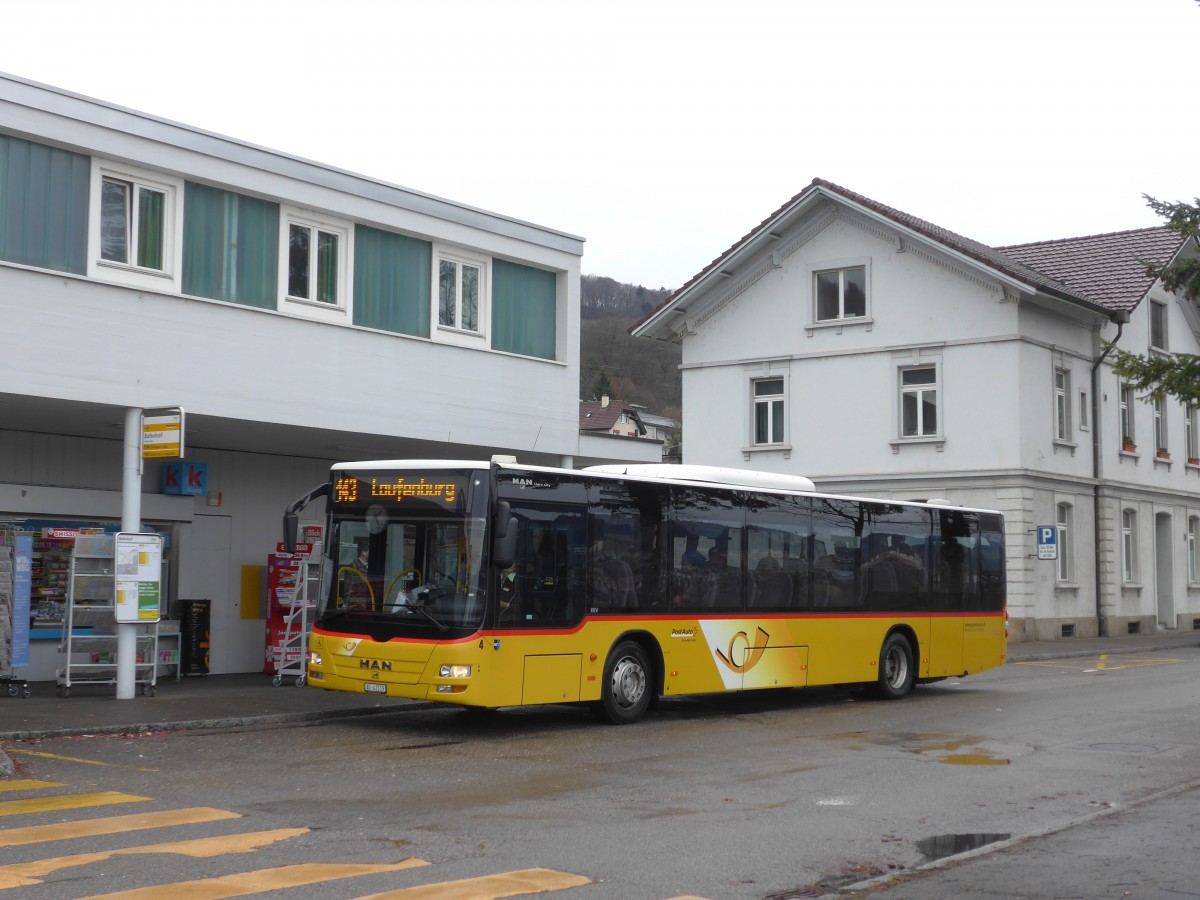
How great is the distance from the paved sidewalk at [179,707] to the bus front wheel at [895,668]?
6.39m

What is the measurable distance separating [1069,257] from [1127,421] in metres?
5.15

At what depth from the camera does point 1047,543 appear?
3225 cm

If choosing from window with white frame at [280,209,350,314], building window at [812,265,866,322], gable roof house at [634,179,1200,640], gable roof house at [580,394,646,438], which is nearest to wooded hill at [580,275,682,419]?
gable roof house at [580,394,646,438]

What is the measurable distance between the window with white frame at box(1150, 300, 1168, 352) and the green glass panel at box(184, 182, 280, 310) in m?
29.8

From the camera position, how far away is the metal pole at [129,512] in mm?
17391

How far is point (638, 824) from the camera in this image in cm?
946

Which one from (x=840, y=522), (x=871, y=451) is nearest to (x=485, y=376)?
(x=840, y=522)

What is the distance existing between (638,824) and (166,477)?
13242 mm

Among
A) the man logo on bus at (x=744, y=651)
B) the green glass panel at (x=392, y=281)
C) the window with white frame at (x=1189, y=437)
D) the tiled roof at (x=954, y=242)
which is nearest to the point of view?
the man logo on bus at (x=744, y=651)

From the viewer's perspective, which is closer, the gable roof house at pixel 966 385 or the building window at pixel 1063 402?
the gable roof house at pixel 966 385

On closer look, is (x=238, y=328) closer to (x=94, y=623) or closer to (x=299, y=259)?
(x=299, y=259)

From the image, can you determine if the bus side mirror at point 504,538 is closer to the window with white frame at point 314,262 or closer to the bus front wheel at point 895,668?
the window with white frame at point 314,262

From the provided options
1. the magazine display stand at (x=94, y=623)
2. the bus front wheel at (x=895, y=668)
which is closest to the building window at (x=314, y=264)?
the magazine display stand at (x=94, y=623)

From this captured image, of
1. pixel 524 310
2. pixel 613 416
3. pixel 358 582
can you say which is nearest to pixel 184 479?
pixel 524 310
